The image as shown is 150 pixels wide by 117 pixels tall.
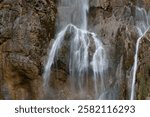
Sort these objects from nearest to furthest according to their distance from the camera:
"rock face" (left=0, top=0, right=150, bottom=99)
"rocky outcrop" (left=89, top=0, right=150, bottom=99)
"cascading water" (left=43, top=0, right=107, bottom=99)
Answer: "rocky outcrop" (left=89, top=0, right=150, bottom=99)
"rock face" (left=0, top=0, right=150, bottom=99)
"cascading water" (left=43, top=0, right=107, bottom=99)

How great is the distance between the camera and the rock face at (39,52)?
11539 mm

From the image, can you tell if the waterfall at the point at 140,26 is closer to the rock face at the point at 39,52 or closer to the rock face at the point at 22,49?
the rock face at the point at 39,52

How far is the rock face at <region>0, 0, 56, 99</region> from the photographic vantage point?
38.9ft

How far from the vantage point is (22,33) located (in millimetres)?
12133

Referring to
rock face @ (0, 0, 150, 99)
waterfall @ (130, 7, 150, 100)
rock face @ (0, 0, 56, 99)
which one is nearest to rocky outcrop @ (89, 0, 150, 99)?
rock face @ (0, 0, 150, 99)

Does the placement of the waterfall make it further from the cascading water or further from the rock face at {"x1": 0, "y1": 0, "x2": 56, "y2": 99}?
the rock face at {"x1": 0, "y1": 0, "x2": 56, "y2": 99}

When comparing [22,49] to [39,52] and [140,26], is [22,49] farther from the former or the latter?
[140,26]

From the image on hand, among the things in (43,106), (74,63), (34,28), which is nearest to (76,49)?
(74,63)

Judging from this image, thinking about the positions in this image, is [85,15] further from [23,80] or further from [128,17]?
[23,80]

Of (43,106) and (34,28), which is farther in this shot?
(34,28)

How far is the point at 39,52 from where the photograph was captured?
1205 centimetres

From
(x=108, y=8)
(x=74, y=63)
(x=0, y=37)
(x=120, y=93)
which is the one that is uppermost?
(x=108, y=8)

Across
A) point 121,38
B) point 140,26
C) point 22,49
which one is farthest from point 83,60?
point 140,26

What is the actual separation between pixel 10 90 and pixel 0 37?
68.6 inches
